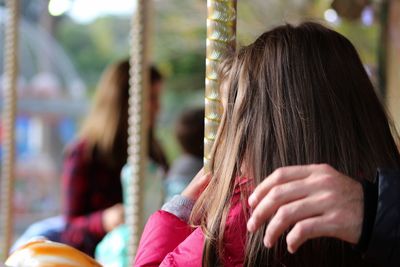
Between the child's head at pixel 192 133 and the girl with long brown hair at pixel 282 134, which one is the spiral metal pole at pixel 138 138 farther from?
the child's head at pixel 192 133

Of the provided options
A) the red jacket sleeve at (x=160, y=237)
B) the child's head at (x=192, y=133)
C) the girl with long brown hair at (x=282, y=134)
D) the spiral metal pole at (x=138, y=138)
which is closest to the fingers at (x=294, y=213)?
the girl with long brown hair at (x=282, y=134)

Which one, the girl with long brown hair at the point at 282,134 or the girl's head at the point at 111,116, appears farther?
the girl's head at the point at 111,116

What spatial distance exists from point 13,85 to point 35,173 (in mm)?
5531

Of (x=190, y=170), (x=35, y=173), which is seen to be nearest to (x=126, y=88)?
(x=190, y=170)

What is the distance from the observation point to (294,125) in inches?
39.6

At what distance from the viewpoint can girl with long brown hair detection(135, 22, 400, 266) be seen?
971 mm

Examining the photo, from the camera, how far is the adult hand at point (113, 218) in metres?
2.53

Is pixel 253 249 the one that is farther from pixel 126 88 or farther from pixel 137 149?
pixel 126 88

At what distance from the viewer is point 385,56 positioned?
12.5ft

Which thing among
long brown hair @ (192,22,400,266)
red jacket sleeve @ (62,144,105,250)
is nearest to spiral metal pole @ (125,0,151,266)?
long brown hair @ (192,22,400,266)

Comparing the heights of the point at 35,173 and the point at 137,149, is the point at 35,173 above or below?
below

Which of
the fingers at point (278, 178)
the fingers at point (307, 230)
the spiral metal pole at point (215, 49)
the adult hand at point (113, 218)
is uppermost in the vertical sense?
the spiral metal pole at point (215, 49)

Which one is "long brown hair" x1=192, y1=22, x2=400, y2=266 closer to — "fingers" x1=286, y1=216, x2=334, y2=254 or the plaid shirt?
"fingers" x1=286, y1=216, x2=334, y2=254

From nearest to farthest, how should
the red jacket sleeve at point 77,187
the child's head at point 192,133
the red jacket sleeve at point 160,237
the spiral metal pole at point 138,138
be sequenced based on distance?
the red jacket sleeve at point 160,237, the spiral metal pole at point 138,138, the red jacket sleeve at point 77,187, the child's head at point 192,133
